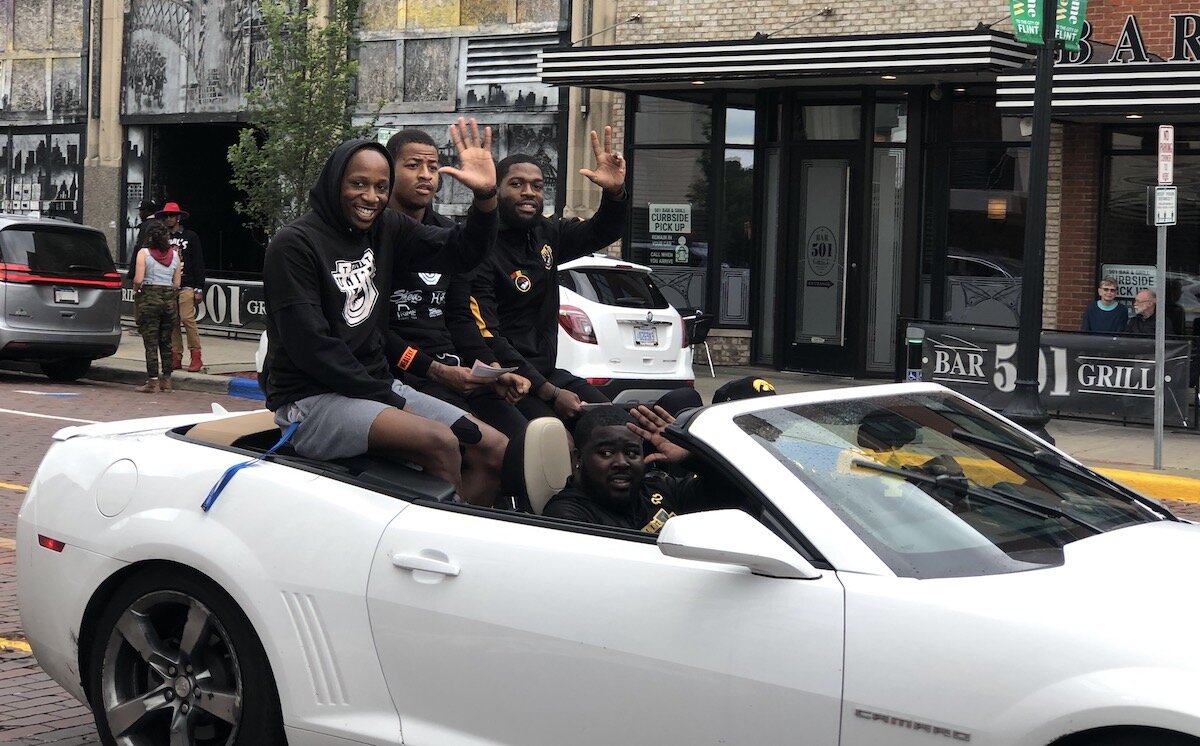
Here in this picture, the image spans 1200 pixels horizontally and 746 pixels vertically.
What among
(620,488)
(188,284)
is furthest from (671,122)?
(620,488)

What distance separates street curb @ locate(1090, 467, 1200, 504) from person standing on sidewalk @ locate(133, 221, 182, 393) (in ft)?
33.3

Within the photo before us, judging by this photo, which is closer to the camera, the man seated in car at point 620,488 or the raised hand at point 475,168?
the man seated in car at point 620,488

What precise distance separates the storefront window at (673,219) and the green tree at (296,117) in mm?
4531

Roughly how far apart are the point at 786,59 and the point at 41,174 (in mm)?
16158

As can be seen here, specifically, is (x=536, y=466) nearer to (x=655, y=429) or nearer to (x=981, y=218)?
(x=655, y=429)

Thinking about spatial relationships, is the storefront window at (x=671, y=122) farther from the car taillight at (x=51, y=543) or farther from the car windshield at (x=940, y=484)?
the car taillight at (x=51, y=543)

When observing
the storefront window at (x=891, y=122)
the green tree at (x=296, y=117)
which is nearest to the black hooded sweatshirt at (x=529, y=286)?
the green tree at (x=296, y=117)

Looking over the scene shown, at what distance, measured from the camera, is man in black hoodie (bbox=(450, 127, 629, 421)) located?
6.51 metres

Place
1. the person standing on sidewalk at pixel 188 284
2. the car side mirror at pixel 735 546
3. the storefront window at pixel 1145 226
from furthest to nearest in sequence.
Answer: the person standing on sidewalk at pixel 188 284 < the storefront window at pixel 1145 226 < the car side mirror at pixel 735 546

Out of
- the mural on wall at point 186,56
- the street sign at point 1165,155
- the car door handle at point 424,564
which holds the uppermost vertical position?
the mural on wall at point 186,56

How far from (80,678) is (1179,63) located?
14.5 metres

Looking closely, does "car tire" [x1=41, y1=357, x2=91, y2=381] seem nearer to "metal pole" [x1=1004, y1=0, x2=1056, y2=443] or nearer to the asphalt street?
the asphalt street

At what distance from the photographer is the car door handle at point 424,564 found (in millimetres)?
4082

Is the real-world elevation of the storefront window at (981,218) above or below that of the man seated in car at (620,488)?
above
